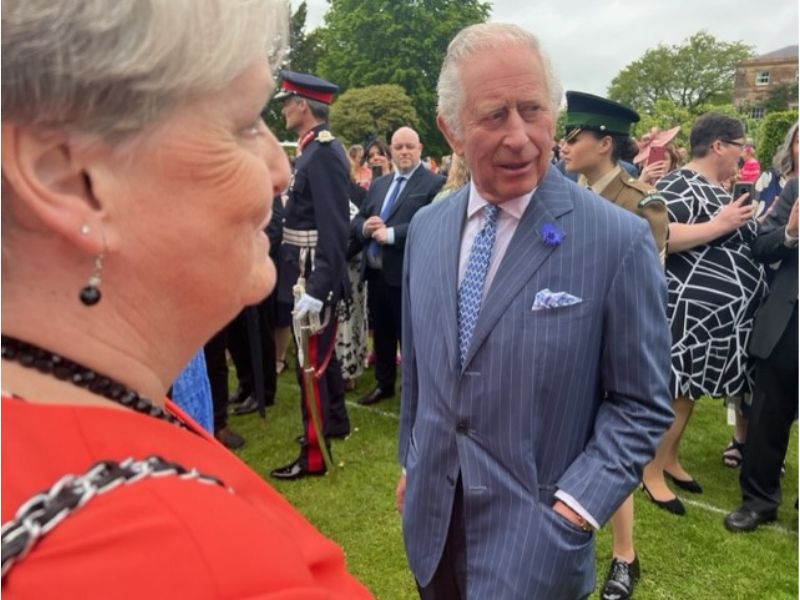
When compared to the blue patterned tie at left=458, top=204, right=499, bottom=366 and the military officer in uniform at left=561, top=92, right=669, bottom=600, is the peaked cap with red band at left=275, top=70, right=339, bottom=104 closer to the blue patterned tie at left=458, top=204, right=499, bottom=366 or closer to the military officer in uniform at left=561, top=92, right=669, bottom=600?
the military officer in uniform at left=561, top=92, right=669, bottom=600

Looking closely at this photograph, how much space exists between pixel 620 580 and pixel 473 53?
8.47 ft

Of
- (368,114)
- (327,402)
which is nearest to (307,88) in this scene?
(327,402)

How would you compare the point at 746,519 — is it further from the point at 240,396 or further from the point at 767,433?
the point at 240,396

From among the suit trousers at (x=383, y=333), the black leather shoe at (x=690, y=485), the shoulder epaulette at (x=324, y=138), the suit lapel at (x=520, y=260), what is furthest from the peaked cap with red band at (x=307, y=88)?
the black leather shoe at (x=690, y=485)

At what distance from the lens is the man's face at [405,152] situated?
6.02 m

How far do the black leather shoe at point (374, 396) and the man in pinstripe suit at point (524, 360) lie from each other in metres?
4.03

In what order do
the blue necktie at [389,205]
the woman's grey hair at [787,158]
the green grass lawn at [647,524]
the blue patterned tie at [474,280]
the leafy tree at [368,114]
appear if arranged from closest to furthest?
the blue patterned tie at [474,280] < the green grass lawn at [647,524] < the woman's grey hair at [787,158] < the blue necktie at [389,205] < the leafy tree at [368,114]

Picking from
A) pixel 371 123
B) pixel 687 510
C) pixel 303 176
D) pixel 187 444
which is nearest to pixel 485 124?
pixel 187 444

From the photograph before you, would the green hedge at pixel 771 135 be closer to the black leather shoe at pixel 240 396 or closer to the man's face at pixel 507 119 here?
the black leather shoe at pixel 240 396

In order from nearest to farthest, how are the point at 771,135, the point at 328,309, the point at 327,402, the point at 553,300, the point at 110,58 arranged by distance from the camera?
the point at 110,58 → the point at 553,300 → the point at 328,309 → the point at 327,402 → the point at 771,135

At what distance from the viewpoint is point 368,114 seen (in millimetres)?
31766

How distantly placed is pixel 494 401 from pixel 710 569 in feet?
8.12

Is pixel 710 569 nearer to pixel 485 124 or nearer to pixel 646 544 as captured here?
pixel 646 544

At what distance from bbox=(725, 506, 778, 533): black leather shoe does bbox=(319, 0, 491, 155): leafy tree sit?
125 feet
